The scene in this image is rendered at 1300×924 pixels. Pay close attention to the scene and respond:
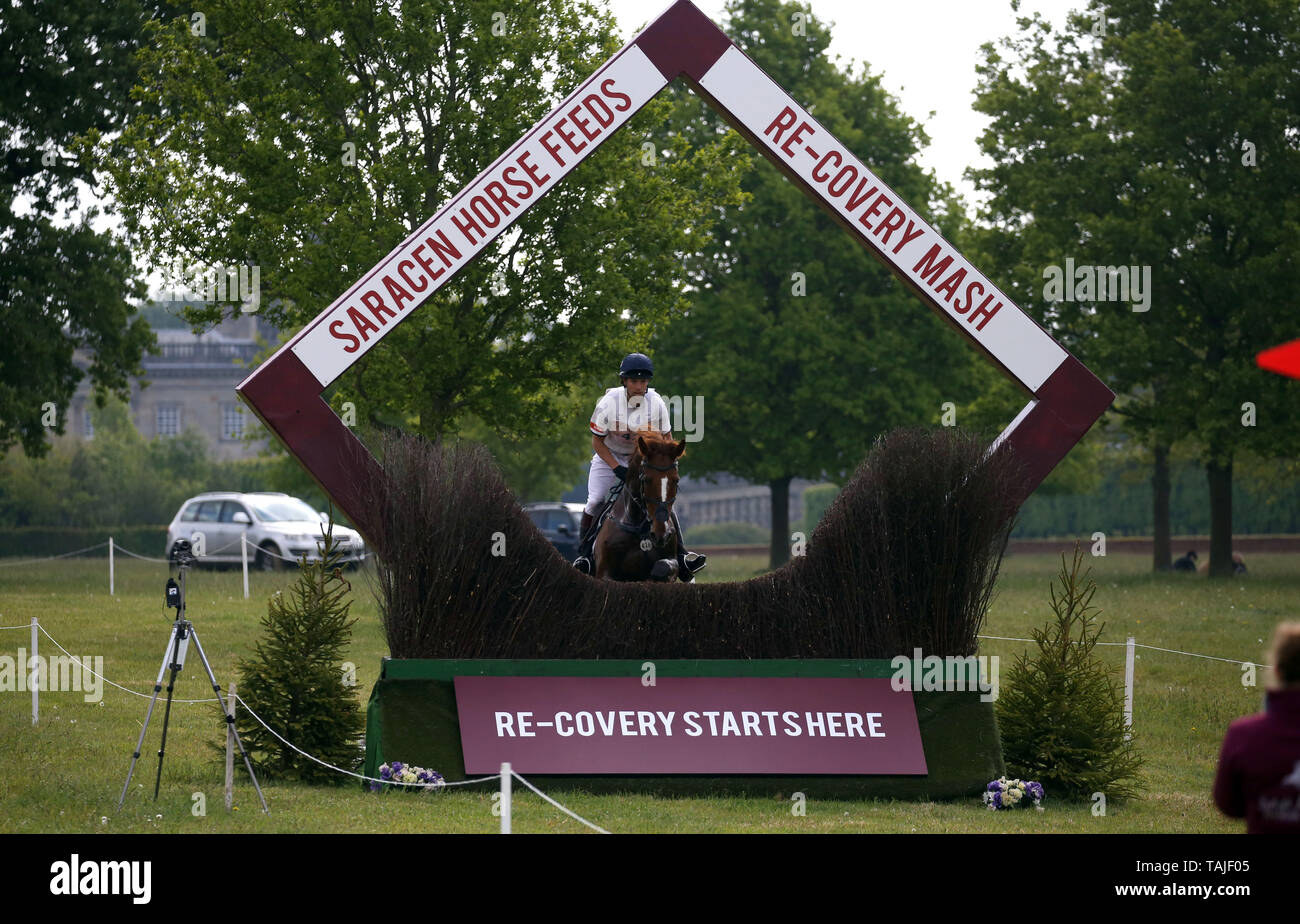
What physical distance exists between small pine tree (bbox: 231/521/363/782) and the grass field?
0.99ft

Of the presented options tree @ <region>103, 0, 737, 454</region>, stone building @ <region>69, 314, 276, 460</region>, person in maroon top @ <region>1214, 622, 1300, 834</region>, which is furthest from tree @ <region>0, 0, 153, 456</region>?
stone building @ <region>69, 314, 276, 460</region>

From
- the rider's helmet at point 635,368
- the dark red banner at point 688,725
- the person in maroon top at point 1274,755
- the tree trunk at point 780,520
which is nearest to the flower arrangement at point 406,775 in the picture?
the dark red banner at point 688,725

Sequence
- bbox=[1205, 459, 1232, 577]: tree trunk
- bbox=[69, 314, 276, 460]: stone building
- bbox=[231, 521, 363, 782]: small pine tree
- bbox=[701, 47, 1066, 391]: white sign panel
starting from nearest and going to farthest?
bbox=[231, 521, 363, 782]: small pine tree < bbox=[701, 47, 1066, 391]: white sign panel < bbox=[1205, 459, 1232, 577]: tree trunk < bbox=[69, 314, 276, 460]: stone building

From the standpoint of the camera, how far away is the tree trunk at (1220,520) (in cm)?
3372

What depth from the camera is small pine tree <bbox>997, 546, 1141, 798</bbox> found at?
34.9 feet

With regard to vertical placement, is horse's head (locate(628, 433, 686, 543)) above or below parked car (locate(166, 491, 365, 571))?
above

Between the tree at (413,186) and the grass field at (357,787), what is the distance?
4256 millimetres

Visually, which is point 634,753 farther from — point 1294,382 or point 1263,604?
point 1294,382

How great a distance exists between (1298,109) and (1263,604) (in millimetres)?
12264

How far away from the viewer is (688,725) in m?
10.1

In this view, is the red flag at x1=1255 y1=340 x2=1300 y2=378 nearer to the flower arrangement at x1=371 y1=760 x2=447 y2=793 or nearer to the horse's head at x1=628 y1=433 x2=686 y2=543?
the horse's head at x1=628 y1=433 x2=686 y2=543

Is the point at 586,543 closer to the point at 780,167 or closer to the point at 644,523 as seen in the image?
the point at 644,523

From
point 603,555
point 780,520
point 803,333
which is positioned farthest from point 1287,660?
point 780,520
